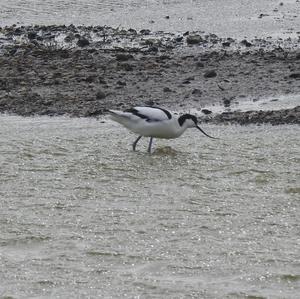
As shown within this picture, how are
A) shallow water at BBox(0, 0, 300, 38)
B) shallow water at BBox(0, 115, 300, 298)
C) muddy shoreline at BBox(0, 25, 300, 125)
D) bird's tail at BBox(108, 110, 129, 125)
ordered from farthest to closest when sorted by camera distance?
shallow water at BBox(0, 0, 300, 38) < muddy shoreline at BBox(0, 25, 300, 125) < bird's tail at BBox(108, 110, 129, 125) < shallow water at BBox(0, 115, 300, 298)

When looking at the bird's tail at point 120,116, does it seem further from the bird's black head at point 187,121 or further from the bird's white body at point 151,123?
the bird's black head at point 187,121

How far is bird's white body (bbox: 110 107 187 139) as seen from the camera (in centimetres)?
1145

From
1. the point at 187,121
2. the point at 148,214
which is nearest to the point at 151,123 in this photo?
the point at 187,121

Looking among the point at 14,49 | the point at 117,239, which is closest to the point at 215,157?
the point at 117,239

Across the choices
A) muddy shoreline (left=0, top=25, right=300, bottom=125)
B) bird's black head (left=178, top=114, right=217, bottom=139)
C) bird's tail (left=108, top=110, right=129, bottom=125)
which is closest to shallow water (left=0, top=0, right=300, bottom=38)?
muddy shoreline (left=0, top=25, right=300, bottom=125)

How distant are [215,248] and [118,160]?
3.18m

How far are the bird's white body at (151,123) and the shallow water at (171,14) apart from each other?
23.1 ft

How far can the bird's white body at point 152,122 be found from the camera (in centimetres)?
1145

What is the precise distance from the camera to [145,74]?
1506 centimetres

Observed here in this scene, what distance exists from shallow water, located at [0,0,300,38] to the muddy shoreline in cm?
140

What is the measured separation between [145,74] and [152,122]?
3.68 m

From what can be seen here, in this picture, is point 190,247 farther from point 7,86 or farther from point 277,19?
point 277,19

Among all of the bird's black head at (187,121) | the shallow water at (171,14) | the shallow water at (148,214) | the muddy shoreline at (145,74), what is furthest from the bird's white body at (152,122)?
the shallow water at (171,14)

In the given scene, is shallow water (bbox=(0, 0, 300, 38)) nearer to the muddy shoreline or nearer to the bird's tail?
the muddy shoreline
